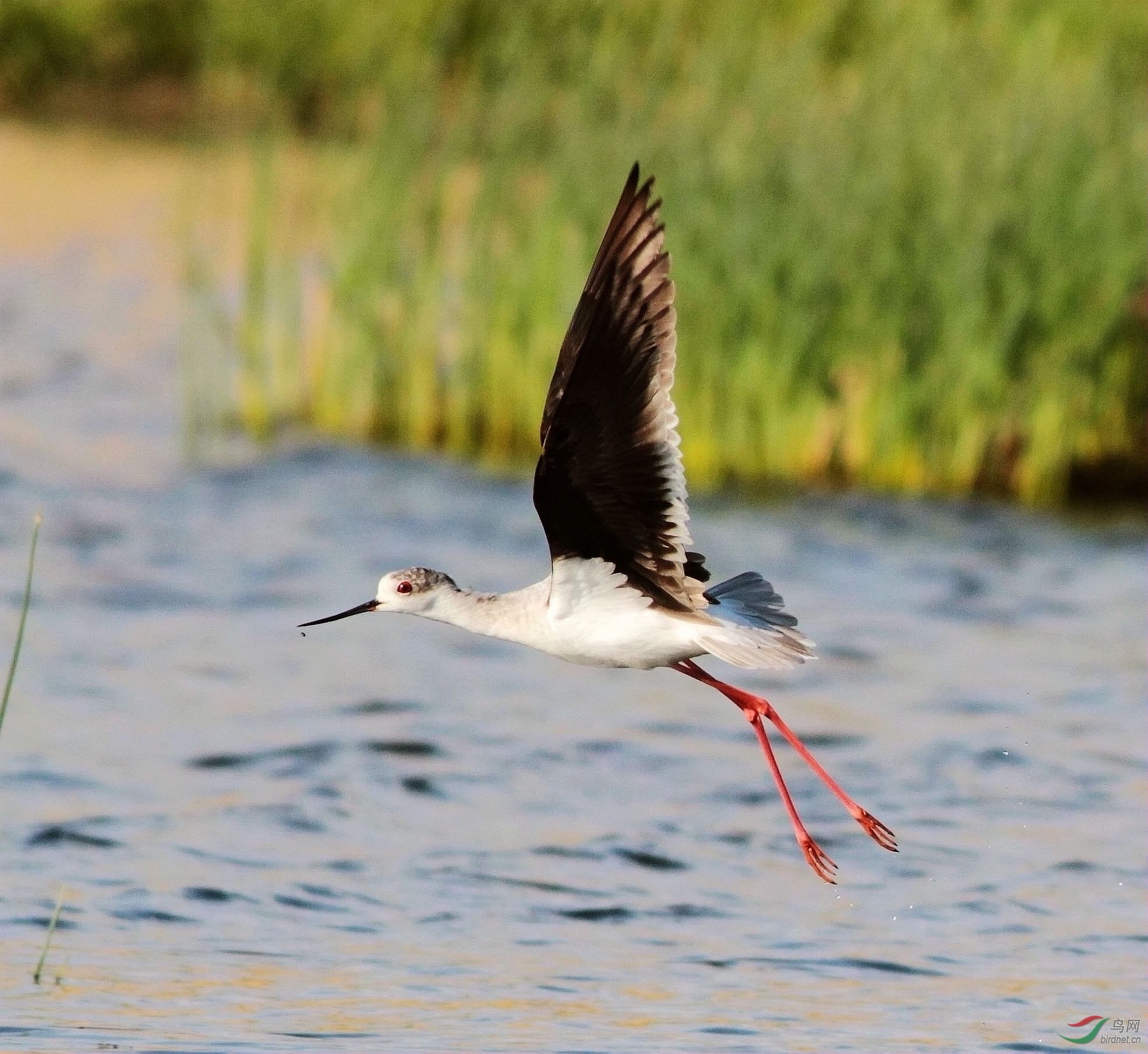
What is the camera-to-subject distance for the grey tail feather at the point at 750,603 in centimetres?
542

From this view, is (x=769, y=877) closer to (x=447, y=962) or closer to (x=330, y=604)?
(x=447, y=962)

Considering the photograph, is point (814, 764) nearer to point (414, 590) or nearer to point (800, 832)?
point (800, 832)

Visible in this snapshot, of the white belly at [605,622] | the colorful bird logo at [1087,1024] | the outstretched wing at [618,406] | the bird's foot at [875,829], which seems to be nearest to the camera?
the outstretched wing at [618,406]

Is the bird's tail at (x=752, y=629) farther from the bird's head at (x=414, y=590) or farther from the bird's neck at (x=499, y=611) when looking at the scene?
the bird's head at (x=414, y=590)

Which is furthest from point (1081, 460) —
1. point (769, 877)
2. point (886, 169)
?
point (769, 877)

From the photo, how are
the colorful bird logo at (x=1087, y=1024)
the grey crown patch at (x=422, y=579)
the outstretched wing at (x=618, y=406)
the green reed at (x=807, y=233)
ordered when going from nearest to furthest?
the outstretched wing at (x=618, y=406), the grey crown patch at (x=422, y=579), the colorful bird logo at (x=1087, y=1024), the green reed at (x=807, y=233)

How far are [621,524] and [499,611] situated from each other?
1.33ft

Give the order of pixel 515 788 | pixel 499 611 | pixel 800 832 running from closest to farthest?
pixel 499 611
pixel 800 832
pixel 515 788

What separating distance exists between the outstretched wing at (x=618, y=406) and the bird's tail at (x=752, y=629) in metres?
0.31

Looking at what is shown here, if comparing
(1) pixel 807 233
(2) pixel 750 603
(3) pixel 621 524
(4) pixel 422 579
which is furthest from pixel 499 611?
(1) pixel 807 233

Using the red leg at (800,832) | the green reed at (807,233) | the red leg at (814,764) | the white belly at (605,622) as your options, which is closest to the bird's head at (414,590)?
the white belly at (605,622)

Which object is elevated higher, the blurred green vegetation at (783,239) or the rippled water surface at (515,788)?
the blurred green vegetation at (783,239)

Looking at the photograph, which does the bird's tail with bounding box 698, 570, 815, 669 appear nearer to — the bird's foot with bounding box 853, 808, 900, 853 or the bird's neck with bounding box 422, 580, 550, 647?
the bird's neck with bounding box 422, 580, 550, 647

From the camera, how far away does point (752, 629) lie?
5281mm
